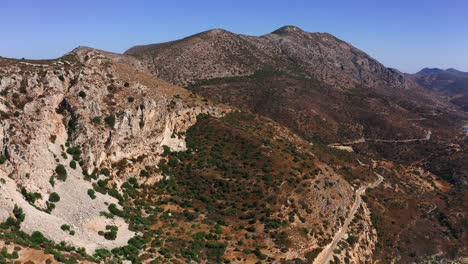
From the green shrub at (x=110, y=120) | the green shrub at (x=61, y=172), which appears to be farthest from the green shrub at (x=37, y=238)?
the green shrub at (x=110, y=120)

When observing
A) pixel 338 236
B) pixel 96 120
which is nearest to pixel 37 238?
pixel 96 120

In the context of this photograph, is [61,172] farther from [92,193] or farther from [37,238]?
[37,238]

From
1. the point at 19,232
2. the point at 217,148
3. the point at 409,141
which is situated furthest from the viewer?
the point at 409,141

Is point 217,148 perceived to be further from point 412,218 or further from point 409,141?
point 409,141

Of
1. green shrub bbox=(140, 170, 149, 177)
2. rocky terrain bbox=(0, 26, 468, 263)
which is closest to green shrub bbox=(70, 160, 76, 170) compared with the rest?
rocky terrain bbox=(0, 26, 468, 263)

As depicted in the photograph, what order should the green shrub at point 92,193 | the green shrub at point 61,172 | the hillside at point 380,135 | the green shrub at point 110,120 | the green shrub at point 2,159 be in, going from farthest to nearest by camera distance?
1. the hillside at point 380,135
2. the green shrub at point 110,120
3. the green shrub at point 92,193
4. the green shrub at point 61,172
5. the green shrub at point 2,159

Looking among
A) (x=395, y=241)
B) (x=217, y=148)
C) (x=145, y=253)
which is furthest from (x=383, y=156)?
(x=145, y=253)

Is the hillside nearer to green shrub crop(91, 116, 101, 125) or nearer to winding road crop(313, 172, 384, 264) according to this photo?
winding road crop(313, 172, 384, 264)

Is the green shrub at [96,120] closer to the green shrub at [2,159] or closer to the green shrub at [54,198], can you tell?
A: the green shrub at [54,198]

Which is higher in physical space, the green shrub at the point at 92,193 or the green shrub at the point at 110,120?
the green shrub at the point at 110,120
